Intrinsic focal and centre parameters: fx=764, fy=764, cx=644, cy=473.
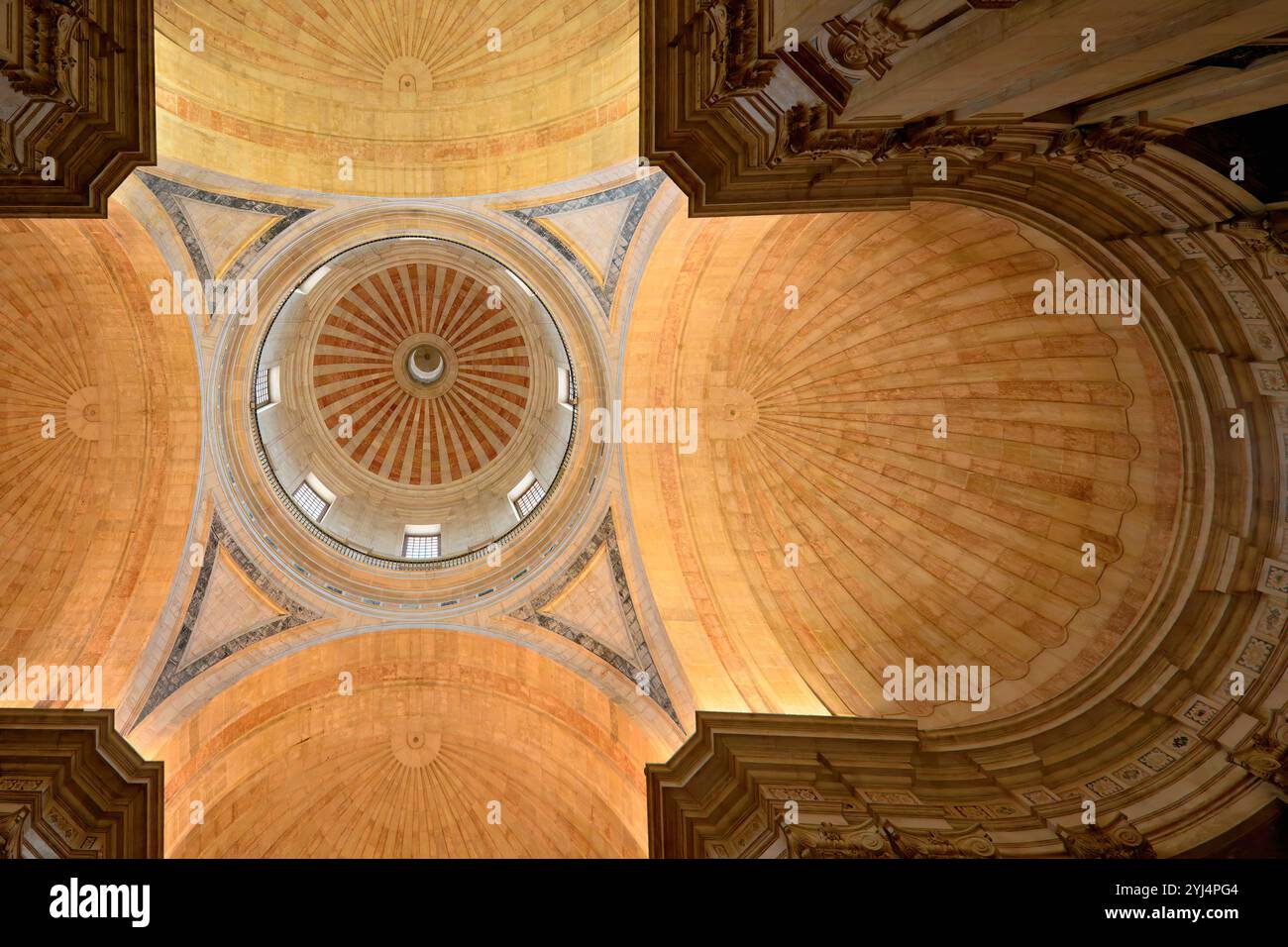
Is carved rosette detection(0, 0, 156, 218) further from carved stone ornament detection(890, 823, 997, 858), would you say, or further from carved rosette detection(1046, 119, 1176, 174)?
carved stone ornament detection(890, 823, 997, 858)

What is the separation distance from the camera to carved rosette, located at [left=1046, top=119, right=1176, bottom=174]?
7738 mm

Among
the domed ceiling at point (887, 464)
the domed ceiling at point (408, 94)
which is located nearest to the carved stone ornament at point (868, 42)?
the domed ceiling at point (887, 464)

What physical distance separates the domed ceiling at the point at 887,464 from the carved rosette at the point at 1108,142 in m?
3.13

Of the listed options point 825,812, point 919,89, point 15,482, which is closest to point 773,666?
point 825,812

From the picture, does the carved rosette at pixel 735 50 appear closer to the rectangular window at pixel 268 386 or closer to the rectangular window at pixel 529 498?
the rectangular window at pixel 529 498

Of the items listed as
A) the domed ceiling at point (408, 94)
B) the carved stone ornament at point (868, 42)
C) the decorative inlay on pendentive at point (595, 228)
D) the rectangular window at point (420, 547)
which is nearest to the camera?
the carved stone ornament at point (868, 42)

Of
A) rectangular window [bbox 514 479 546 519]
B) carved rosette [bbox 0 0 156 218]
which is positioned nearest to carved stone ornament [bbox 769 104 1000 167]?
carved rosette [bbox 0 0 156 218]

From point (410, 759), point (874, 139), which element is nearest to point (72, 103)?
point (874, 139)

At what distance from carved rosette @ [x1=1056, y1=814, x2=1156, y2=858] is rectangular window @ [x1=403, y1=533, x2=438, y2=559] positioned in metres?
13.5

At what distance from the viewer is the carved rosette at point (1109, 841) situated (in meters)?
9.12

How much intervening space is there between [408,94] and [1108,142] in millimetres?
12141

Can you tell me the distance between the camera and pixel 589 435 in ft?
52.5

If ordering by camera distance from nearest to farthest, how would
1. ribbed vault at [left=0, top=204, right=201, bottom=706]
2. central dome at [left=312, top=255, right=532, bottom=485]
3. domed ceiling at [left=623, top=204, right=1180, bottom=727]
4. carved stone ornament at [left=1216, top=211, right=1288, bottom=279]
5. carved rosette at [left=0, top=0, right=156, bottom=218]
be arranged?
carved stone ornament at [left=1216, top=211, right=1288, bottom=279] → carved rosette at [left=0, top=0, right=156, bottom=218] → domed ceiling at [left=623, top=204, right=1180, bottom=727] → ribbed vault at [left=0, top=204, right=201, bottom=706] → central dome at [left=312, top=255, right=532, bottom=485]
